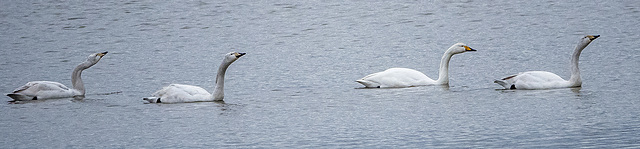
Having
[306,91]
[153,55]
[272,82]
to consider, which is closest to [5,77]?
[153,55]

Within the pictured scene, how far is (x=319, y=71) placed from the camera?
1723cm

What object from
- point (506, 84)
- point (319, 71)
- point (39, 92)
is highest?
point (319, 71)

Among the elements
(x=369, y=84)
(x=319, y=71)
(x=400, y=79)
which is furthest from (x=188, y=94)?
(x=319, y=71)

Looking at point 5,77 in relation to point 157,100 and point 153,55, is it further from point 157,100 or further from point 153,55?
point 157,100

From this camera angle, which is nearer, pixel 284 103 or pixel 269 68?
pixel 284 103

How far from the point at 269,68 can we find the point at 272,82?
2.13 meters

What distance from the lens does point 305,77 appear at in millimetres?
16391

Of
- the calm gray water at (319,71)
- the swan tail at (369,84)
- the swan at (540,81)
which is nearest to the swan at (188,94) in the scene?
the calm gray water at (319,71)

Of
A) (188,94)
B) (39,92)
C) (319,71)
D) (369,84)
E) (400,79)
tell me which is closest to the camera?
(188,94)

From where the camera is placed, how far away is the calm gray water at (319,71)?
33.4 ft

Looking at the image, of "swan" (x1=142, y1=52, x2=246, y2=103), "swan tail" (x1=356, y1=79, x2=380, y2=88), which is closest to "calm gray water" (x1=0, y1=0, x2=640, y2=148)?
"swan" (x1=142, y1=52, x2=246, y2=103)

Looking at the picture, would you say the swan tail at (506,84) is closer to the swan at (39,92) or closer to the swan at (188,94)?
the swan at (188,94)

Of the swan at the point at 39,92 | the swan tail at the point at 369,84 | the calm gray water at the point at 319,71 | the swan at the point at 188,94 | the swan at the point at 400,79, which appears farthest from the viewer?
the swan tail at the point at 369,84

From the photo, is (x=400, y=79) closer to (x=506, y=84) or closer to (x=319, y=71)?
(x=506, y=84)
